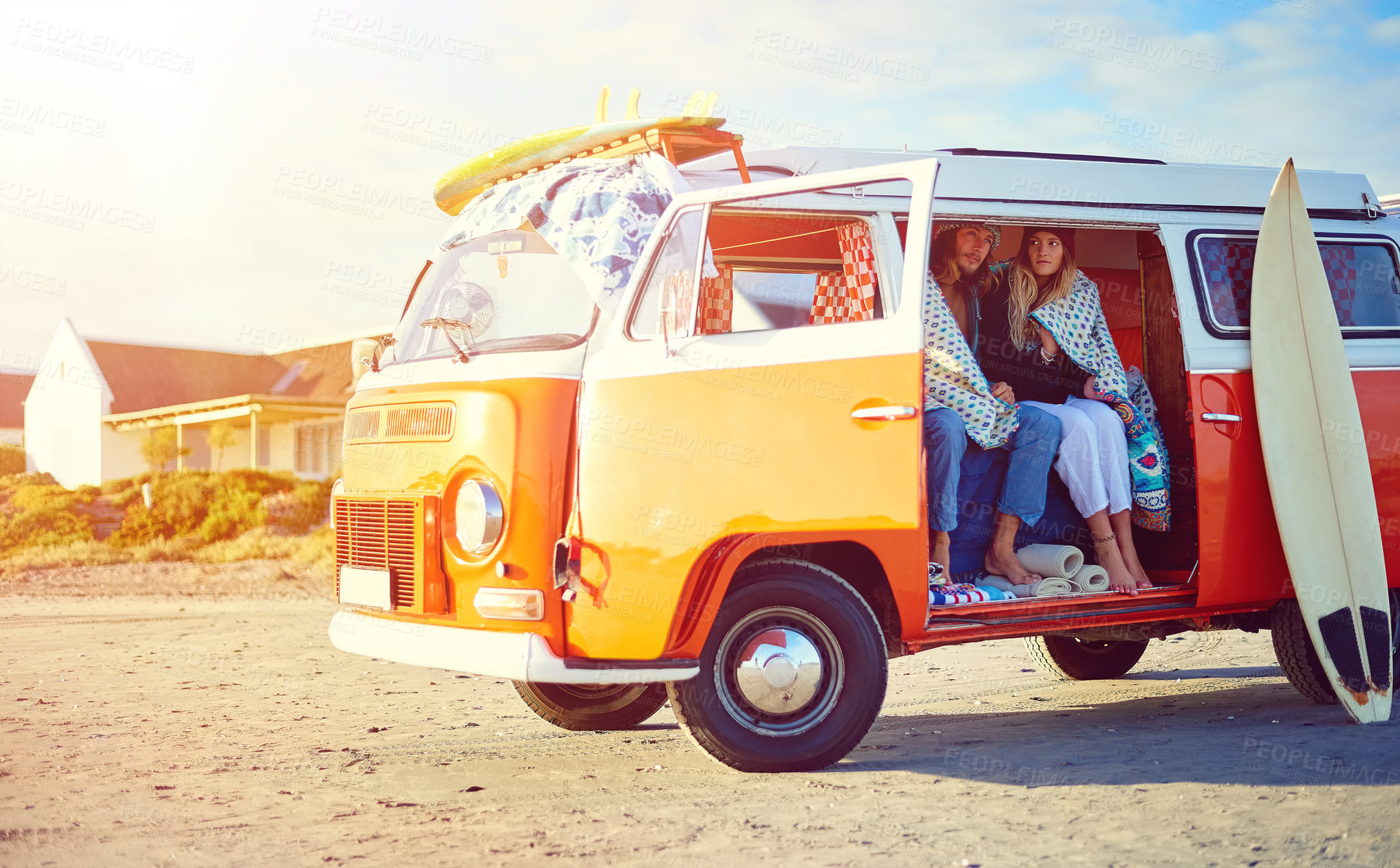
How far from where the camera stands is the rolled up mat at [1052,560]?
5941 mm

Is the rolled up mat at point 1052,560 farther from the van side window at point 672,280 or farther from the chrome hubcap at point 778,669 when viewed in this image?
the van side window at point 672,280

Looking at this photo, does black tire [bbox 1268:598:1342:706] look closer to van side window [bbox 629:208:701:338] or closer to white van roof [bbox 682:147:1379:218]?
white van roof [bbox 682:147:1379:218]

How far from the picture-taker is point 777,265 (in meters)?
5.93

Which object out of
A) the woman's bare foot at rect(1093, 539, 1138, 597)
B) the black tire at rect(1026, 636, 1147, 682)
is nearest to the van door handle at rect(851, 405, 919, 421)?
the woman's bare foot at rect(1093, 539, 1138, 597)

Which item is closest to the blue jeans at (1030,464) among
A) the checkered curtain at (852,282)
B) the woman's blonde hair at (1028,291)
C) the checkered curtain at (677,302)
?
the woman's blonde hair at (1028,291)

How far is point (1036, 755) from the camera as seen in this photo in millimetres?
5391

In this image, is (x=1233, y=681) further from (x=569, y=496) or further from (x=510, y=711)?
(x=569, y=496)

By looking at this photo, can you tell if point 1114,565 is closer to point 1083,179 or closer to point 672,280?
point 1083,179

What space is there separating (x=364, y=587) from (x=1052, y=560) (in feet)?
10.8

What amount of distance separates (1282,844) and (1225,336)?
3078mm

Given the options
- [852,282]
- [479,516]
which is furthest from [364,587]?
[852,282]

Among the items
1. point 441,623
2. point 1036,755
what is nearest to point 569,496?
point 441,623

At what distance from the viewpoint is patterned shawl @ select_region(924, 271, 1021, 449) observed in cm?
570

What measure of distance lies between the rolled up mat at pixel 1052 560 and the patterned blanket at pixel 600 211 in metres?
2.54
